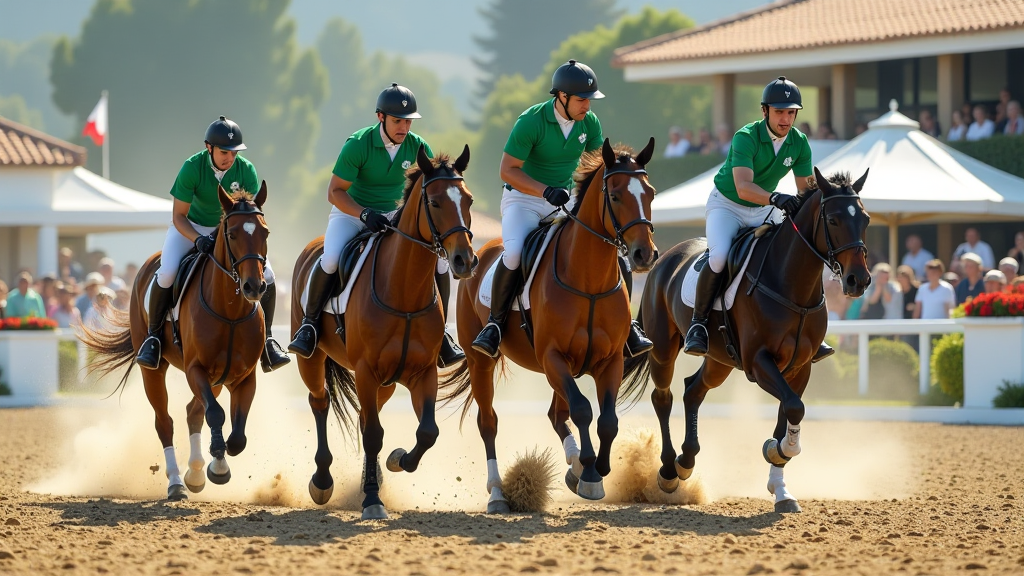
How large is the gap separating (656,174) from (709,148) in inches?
58.7

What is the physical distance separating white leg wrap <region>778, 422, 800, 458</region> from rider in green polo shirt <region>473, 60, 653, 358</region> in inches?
41.9

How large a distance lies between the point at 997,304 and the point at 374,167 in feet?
28.9

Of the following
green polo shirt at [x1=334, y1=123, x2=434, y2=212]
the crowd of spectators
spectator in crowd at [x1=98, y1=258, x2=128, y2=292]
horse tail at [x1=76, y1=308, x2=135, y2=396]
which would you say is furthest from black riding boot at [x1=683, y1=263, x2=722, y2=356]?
spectator in crowd at [x1=98, y1=258, x2=128, y2=292]

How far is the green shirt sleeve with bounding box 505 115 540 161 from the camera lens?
9.18 m

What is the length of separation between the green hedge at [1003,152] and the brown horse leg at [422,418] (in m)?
16.5

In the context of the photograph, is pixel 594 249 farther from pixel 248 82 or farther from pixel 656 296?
pixel 248 82

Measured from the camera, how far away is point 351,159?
9.16 m

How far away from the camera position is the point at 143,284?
34.2 ft

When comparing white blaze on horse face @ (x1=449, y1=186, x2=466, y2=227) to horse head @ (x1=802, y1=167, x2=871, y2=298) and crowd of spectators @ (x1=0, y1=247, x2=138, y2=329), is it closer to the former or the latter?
horse head @ (x1=802, y1=167, x2=871, y2=298)

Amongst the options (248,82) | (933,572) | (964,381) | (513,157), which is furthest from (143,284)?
(248,82)

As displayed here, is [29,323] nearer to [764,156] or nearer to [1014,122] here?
[764,156]

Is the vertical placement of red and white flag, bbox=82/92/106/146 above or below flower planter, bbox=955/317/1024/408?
above

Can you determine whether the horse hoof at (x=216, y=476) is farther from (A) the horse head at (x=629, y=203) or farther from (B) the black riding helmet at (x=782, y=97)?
(B) the black riding helmet at (x=782, y=97)

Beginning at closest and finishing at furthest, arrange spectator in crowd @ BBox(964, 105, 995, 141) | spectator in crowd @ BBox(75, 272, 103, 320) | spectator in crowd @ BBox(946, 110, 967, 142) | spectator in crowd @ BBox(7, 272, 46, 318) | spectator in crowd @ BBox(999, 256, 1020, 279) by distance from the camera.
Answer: spectator in crowd @ BBox(999, 256, 1020, 279) → spectator in crowd @ BBox(75, 272, 103, 320) → spectator in crowd @ BBox(7, 272, 46, 318) → spectator in crowd @ BBox(964, 105, 995, 141) → spectator in crowd @ BBox(946, 110, 967, 142)
